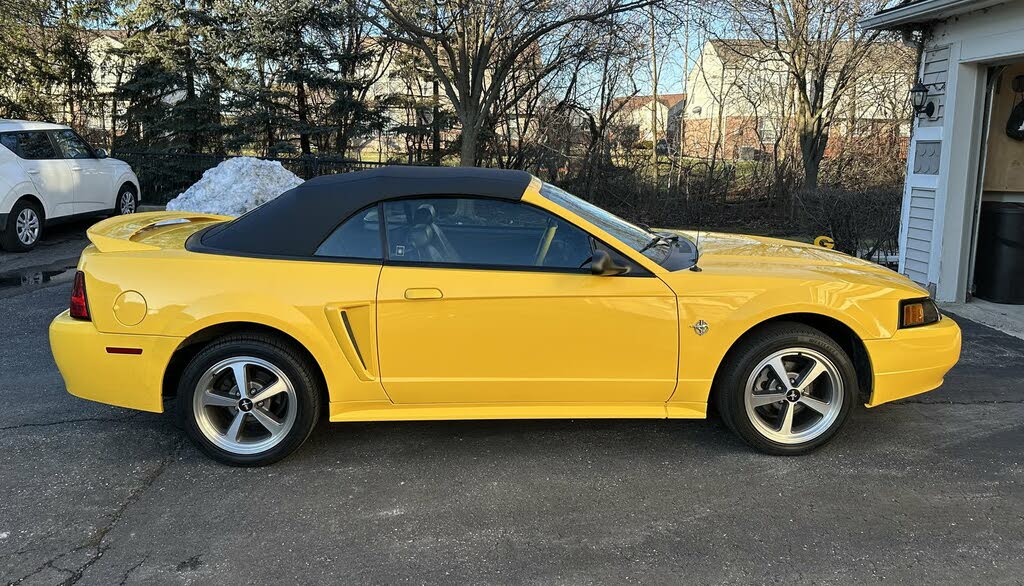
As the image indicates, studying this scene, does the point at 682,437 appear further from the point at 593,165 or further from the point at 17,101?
the point at 17,101

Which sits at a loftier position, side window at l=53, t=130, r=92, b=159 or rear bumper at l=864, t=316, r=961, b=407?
side window at l=53, t=130, r=92, b=159

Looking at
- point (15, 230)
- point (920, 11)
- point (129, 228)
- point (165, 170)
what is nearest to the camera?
point (129, 228)

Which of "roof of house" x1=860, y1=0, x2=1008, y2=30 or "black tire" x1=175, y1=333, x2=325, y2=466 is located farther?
"roof of house" x1=860, y1=0, x2=1008, y2=30

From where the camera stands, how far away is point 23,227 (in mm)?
10141

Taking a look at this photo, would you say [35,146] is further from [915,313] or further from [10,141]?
[915,313]

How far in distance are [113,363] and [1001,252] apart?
26.9 ft

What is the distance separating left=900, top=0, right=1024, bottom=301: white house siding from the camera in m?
7.28

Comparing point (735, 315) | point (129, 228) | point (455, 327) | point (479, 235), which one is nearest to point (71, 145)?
point (129, 228)

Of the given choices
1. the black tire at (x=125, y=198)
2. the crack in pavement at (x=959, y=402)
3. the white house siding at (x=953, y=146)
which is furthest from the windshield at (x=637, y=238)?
the black tire at (x=125, y=198)

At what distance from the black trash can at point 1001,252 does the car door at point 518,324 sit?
5799 mm

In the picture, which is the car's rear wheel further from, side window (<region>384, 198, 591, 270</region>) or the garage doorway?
the garage doorway

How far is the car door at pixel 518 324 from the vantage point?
11.7 ft

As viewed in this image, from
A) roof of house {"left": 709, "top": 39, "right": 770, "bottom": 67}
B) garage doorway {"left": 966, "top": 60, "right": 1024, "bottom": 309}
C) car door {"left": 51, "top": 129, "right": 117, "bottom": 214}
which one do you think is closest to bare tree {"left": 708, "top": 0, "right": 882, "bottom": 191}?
roof of house {"left": 709, "top": 39, "right": 770, "bottom": 67}

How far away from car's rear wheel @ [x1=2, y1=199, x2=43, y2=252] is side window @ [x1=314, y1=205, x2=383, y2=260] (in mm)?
8577
